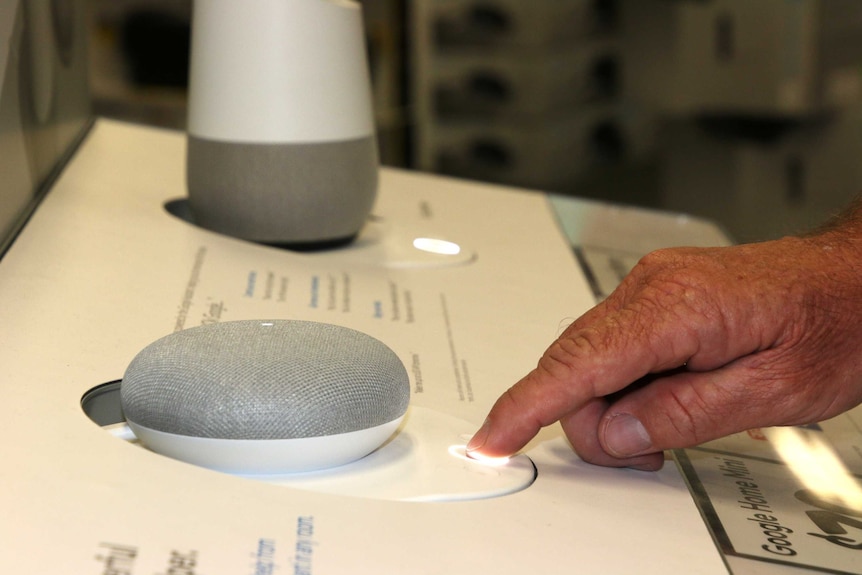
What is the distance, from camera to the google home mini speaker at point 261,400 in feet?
1.31

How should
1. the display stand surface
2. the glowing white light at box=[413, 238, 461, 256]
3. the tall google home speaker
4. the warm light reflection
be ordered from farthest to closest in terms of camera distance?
1. the glowing white light at box=[413, 238, 461, 256]
2. the tall google home speaker
3. the warm light reflection
4. the display stand surface

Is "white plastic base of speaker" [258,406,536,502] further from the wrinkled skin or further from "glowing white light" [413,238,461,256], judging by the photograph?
"glowing white light" [413,238,461,256]

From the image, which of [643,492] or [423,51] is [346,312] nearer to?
[643,492]

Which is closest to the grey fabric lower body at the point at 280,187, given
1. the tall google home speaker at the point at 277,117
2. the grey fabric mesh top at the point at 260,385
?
the tall google home speaker at the point at 277,117

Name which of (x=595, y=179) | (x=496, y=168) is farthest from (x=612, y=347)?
(x=595, y=179)

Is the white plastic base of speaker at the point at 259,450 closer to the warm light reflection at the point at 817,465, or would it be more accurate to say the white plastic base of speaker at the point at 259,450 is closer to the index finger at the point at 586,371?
the index finger at the point at 586,371

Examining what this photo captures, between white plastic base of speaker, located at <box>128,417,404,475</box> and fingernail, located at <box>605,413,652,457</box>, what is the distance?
11cm

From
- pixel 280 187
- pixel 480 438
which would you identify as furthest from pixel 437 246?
pixel 480 438

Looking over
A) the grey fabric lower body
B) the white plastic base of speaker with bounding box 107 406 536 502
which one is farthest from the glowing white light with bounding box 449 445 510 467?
the grey fabric lower body

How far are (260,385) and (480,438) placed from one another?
110mm

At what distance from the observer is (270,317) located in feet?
1.87

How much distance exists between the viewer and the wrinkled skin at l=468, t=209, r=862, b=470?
0.44 meters

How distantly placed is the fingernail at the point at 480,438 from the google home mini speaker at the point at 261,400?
39 mm

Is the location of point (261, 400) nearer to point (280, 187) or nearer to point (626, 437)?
point (626, 437)
